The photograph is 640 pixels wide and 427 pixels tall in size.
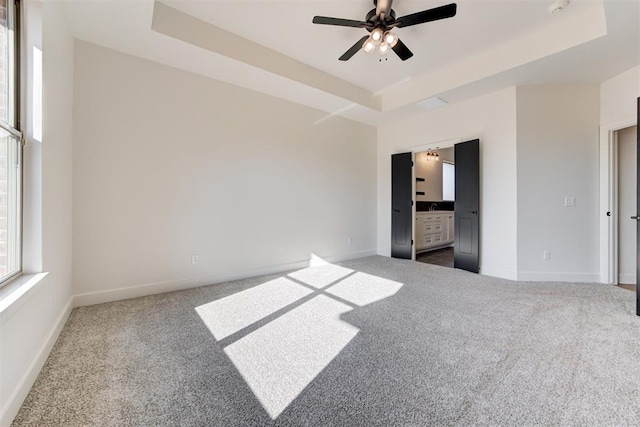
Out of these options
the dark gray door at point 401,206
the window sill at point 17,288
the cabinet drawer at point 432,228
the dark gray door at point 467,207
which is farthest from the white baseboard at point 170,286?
the cabinet drawer at point 432,228

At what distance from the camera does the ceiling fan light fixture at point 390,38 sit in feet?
8.23

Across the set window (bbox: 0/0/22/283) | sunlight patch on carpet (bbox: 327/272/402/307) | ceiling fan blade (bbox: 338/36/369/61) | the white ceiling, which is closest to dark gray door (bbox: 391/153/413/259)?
the white ceiling

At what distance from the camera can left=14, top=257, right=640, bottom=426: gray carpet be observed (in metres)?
1.34

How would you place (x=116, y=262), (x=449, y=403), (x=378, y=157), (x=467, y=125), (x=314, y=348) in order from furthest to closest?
(x=378, y=157), (x=467, y=125), (x=116, y=262), (x=314, y=348), (x=449, y=403)

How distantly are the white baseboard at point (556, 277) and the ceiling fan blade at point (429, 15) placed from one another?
3457 mm

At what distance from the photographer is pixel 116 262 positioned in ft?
9.45

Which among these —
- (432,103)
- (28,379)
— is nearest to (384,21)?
(432,103)

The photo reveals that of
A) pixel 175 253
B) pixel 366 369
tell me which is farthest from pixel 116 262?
pixel 366 369

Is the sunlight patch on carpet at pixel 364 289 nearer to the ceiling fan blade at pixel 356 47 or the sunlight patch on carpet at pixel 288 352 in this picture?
the sunlight patch on carpet at pixel 288 352

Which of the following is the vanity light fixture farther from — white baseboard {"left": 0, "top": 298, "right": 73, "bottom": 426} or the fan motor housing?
white baseboard {"left": 0, "top": 298, "right": 73, "bottom": 426}

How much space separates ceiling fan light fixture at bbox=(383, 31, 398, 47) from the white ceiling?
0.32 metres

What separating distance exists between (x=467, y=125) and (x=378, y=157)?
181 cm

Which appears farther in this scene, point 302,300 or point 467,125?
point 467,125

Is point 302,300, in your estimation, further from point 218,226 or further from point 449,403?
point 449,403
